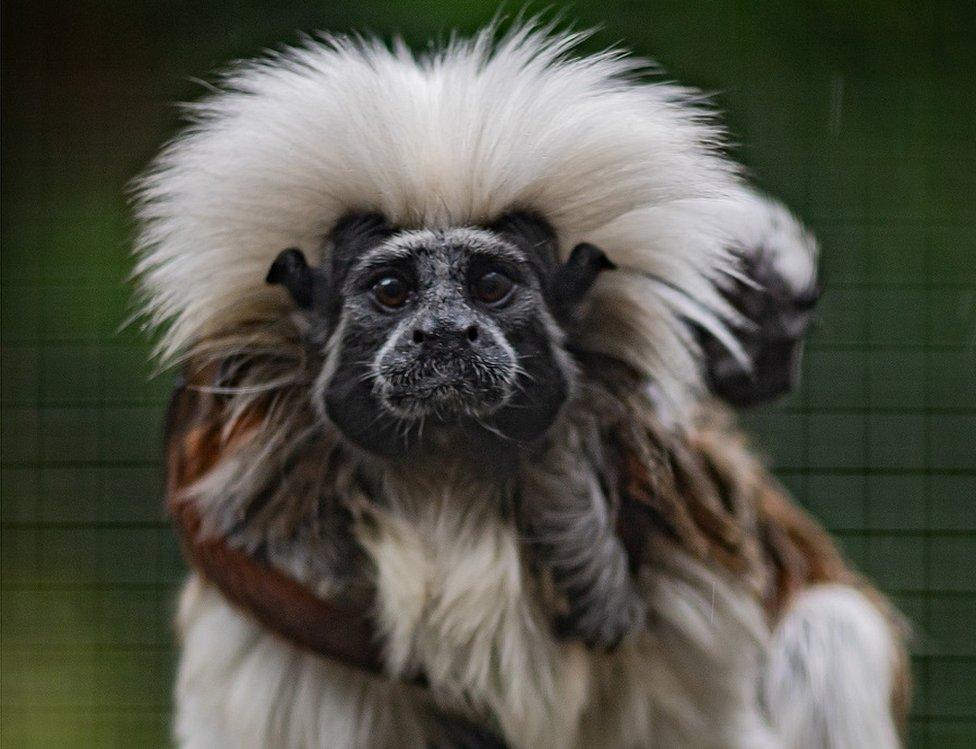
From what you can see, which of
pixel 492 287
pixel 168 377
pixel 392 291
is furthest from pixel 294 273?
pixel 168 377

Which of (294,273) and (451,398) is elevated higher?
(294,273)

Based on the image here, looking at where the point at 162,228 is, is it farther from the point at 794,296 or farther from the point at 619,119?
the point at 794,296

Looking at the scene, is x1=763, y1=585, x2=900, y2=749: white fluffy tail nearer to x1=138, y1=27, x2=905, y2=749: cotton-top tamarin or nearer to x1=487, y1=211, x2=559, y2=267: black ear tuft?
x1=138, y1=27, x2=905, y2=749: cotton-top tamarin

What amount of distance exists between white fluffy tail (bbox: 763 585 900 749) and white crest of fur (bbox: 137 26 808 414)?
0.82 meters

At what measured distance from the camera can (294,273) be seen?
7.32ft

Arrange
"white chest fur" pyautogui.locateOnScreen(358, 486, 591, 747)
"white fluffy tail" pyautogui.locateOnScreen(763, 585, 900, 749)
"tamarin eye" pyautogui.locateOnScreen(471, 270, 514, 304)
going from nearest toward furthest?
"tamarin eye" pyautogui.locateOnScreen(471, 270, 514, 304), "white chest fur" pyautogui.locateOnScreen(358, 486, 591, 747), "white fluffy tail" pyautogui.locateOnScreen(763, 585, 900, 749)

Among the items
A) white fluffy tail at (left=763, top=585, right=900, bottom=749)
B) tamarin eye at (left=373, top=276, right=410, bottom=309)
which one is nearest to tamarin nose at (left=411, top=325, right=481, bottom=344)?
tamarin eye at (left=373, top=276, right=410, bottom=309)

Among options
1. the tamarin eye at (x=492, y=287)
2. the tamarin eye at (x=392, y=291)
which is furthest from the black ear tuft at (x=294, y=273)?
the tamarin eye at (x=492, y=287)

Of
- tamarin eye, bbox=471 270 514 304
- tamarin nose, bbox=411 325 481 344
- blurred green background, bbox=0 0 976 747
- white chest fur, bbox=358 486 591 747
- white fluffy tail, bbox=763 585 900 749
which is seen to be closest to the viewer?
tamarin nose, bbox=411 325 481 344

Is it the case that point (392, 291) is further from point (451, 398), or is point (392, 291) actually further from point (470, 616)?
point (470, 616)

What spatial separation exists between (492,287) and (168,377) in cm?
211

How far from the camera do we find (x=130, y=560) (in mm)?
4137

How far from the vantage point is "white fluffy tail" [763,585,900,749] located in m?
2.82

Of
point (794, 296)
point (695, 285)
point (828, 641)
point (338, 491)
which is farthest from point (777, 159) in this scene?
point (338, 491)
